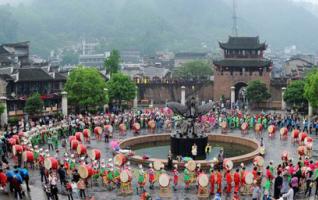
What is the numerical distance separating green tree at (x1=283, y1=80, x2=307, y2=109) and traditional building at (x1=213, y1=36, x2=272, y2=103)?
8.88 m

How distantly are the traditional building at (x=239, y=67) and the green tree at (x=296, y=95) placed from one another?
8.88 meters

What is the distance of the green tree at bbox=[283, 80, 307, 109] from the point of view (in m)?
50.0

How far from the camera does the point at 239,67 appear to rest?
61.4 metres

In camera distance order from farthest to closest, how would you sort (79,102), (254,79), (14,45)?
1. (14,45)
2. (254,79)
3. (79,102)

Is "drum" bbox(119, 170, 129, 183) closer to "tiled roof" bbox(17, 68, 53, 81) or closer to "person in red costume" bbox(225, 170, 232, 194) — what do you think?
"person in red costume" bbox(225, 170, 232, 194)

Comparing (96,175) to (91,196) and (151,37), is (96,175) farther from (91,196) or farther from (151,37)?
(151,37)

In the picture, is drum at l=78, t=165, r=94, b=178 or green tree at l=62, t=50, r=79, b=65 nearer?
drum at l=78, t=165, r=94, b=178

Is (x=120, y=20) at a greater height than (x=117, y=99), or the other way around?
(x=120, y=20)

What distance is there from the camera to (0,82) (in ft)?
155

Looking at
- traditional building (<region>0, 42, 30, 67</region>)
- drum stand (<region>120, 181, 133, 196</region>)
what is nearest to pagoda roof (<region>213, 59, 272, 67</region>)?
traditional building (<region>0, 42, 30, 67</region>)

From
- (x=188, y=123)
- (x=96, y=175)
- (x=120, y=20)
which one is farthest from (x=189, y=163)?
(x=120, y=20)

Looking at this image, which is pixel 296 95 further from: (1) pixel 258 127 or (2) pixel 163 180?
(2) pixel 163 180

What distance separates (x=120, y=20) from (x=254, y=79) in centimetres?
13922

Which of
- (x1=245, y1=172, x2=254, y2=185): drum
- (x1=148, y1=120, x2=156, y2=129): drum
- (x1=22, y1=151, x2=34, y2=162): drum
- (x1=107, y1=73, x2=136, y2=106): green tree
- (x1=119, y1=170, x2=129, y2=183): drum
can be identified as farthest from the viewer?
(x1=107, y1=73, x2=136, y2=106): green tree
